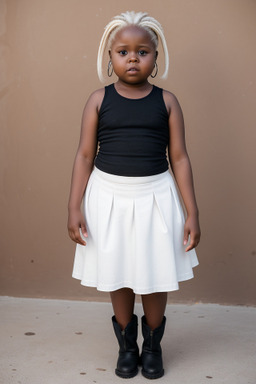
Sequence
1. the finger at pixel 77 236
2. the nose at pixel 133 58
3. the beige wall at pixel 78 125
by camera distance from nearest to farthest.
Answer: the nose at pixel 133 58, the finger at pixel 77 236, the beige wall at pixel 78 125

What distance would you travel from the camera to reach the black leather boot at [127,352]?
228cm

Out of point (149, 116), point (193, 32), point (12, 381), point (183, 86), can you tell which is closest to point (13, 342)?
point (12, 381)

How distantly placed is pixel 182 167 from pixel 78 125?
3.31 ft

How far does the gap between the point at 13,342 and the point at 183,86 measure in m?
1.56

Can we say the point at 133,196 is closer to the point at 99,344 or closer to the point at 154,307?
the point at 154,307

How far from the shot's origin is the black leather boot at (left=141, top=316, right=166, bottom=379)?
2.26 m

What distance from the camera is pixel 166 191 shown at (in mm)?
2213

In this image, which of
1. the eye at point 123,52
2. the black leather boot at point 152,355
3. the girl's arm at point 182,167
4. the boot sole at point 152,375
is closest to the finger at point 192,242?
the girl's arm at point 182,167

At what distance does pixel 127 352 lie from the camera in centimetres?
230

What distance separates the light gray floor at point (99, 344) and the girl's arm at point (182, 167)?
0.55 metres

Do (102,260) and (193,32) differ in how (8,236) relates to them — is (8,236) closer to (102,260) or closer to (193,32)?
(102,260)

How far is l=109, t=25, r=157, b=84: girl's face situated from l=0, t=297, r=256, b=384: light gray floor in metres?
1.20

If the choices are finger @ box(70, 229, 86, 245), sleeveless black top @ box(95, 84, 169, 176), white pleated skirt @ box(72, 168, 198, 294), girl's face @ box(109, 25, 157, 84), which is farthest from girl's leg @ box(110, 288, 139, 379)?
girl's face @ box(109, 25, 157, 84)

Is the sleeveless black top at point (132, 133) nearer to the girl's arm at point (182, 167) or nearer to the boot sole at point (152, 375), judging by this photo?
the girl's arm at point (182, 167)
